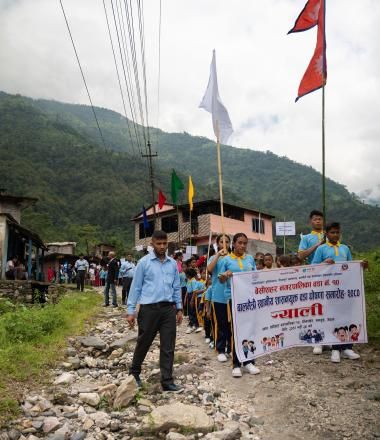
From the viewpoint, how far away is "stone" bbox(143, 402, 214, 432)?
14.0 ft

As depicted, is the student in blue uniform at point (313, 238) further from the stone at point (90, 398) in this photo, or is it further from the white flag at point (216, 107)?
the stone at point (90, 398)

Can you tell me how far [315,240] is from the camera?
686 cm

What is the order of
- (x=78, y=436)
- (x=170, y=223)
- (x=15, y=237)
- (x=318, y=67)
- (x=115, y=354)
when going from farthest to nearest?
1. (x=170, y=223)
2. (x=15, y=237)
3. (x=115, y=354)
4. (x=318, y=67)
5. (x=78, y=436)

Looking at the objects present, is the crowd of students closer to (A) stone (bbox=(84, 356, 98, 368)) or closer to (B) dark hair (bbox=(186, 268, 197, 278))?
(A) stone (bbox=(84, 356, 98, 368))

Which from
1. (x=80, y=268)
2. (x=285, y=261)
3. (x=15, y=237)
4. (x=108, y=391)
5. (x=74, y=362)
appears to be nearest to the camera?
(x=108, y=391)

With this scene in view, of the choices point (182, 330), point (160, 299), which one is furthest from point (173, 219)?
point (160, 299)

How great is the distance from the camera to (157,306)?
5398 millimetres

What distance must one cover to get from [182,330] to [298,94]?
626cm

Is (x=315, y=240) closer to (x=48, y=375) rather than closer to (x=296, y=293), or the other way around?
(x=296, y=293)

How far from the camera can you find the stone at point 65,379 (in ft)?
19.1

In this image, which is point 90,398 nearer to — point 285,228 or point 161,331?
point 161,331

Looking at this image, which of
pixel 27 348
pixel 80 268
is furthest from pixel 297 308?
pixel 80 268

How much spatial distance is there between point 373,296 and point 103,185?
62.8m

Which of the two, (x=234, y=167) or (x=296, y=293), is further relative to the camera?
(x=234, y=167)
